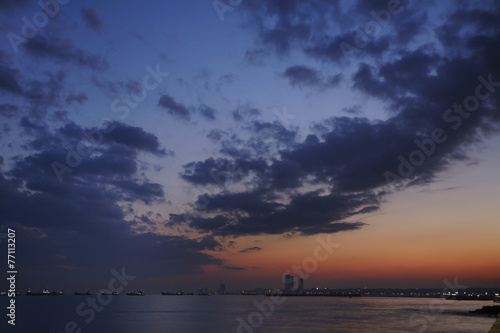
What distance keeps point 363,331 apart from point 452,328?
61.5 ft

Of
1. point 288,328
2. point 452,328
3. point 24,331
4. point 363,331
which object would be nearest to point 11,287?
point 24,331

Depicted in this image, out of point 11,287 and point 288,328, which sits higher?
point 11,287

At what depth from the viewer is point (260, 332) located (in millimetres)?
70375

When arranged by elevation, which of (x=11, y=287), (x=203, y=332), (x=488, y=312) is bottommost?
(x=488, y=312)

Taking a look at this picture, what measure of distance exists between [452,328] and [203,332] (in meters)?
49.3

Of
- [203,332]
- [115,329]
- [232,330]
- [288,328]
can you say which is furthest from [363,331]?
[115,329]

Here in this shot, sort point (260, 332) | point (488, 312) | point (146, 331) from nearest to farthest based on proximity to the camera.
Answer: point (260, 332)
point (146, 331)
point (488, 312)

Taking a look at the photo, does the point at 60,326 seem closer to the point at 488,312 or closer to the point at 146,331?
the point at 146,331

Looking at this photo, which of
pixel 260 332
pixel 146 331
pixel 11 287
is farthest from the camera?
pixel 146 331

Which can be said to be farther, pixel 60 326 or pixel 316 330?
pixel 60 326

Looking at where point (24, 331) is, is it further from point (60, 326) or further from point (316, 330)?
point (316, 330)

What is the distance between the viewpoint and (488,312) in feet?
393

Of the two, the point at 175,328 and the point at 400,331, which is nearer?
the point at 400,331

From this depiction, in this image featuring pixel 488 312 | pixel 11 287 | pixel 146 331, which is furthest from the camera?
pixel 488 312
